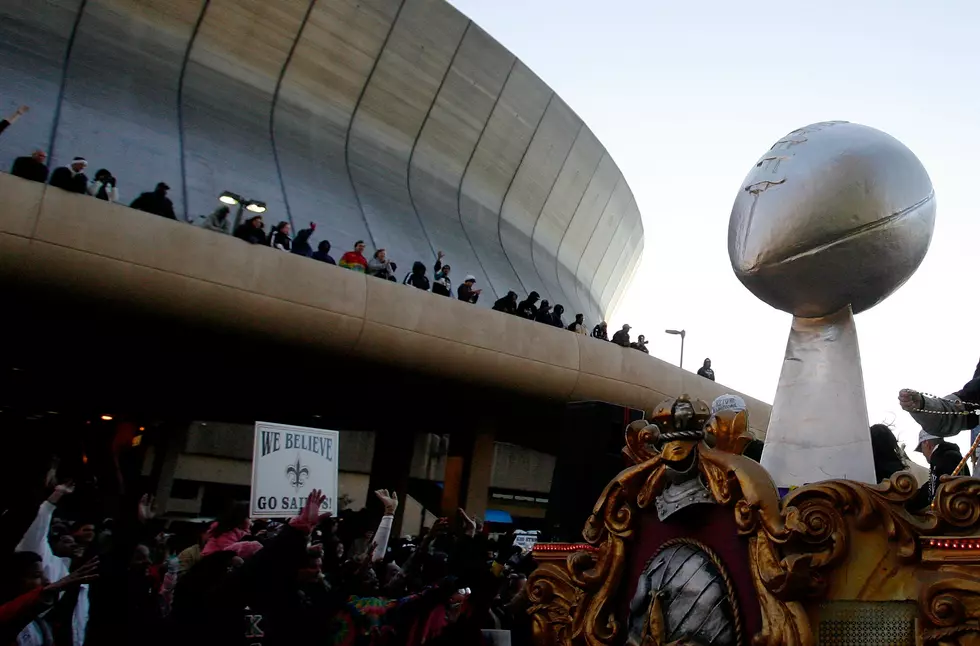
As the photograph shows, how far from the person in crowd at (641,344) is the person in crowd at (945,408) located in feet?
52.3

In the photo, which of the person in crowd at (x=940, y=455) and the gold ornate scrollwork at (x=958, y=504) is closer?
the gold ornate scrollwork at (x=958, y=504)

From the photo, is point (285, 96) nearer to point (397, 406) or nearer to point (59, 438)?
point (397, 406)

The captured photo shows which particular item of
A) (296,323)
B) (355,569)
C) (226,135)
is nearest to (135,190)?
(226,135)

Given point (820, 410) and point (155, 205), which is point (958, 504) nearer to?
point (820, 410)

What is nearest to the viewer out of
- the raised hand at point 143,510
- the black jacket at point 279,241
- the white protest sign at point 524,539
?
the raised hand at point 143,510

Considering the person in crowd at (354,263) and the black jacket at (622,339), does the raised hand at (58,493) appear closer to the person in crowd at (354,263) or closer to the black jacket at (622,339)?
the person in crowd at (354,263)

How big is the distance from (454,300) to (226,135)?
8509 millimetres

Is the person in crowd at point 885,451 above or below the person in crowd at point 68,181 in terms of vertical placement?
below

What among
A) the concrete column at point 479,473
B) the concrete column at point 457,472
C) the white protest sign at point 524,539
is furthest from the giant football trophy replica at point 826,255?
the concrete column at point 457,472

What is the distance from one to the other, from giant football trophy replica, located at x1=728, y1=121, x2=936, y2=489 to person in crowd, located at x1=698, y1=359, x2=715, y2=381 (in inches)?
741

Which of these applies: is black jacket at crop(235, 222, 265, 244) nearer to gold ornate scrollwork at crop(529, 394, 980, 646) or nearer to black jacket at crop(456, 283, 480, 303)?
black jacket at crop(456, 283, 480, 303)

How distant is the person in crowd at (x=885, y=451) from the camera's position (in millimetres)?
4375

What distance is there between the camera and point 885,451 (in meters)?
4.41

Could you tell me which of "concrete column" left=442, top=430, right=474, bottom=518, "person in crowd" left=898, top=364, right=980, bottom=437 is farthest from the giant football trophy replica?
"concrete column" left=442, top=430, right=474, bottom=518
